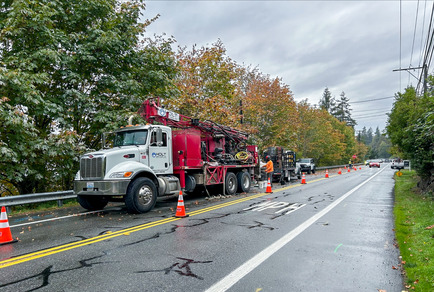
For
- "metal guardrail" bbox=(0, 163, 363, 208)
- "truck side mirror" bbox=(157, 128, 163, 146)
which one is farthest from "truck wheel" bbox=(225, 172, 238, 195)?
"metal guardrail" bbox=(0, 163, 363, 208)

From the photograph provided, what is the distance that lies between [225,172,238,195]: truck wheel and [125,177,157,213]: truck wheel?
5.20m

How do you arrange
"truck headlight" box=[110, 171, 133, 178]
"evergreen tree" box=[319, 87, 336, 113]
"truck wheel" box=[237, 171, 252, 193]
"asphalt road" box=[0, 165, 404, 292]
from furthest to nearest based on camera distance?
"evergreen tree" box=[319, 87, 336, 113]
"truck wheel" box=[237, 171, 252, 193]
"truck headlight" box=[110, 171, 133, 178]
"asphalt road" box=[0, 165, 404, 292]

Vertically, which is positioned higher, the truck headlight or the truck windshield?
the truck windshield

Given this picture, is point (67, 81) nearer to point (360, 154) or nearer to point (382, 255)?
point (382, 255)

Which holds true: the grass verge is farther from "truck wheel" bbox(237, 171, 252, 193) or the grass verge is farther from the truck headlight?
"truck wheel" bbox(237, 171, 252, 193)

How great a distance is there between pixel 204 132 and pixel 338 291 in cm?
1056

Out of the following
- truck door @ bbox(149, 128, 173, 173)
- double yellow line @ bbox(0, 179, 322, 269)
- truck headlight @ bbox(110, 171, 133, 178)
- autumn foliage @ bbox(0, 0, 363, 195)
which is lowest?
double yellow line @ bbox(0, 179, 322, 269)

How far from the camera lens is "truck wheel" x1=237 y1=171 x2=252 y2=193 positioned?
14893 mm

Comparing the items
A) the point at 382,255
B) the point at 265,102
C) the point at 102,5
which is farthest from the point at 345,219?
the point at 265,102

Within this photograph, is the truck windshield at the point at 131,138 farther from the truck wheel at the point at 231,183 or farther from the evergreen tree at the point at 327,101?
the evergreen tree at the point at 327,101

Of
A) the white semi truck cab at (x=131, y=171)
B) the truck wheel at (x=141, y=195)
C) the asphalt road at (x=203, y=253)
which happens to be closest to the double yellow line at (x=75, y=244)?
the asphalt road at (x=203, y=253)

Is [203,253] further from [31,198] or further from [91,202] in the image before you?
[31,198]

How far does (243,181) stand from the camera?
49.3ft

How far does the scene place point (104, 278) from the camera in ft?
12.9
